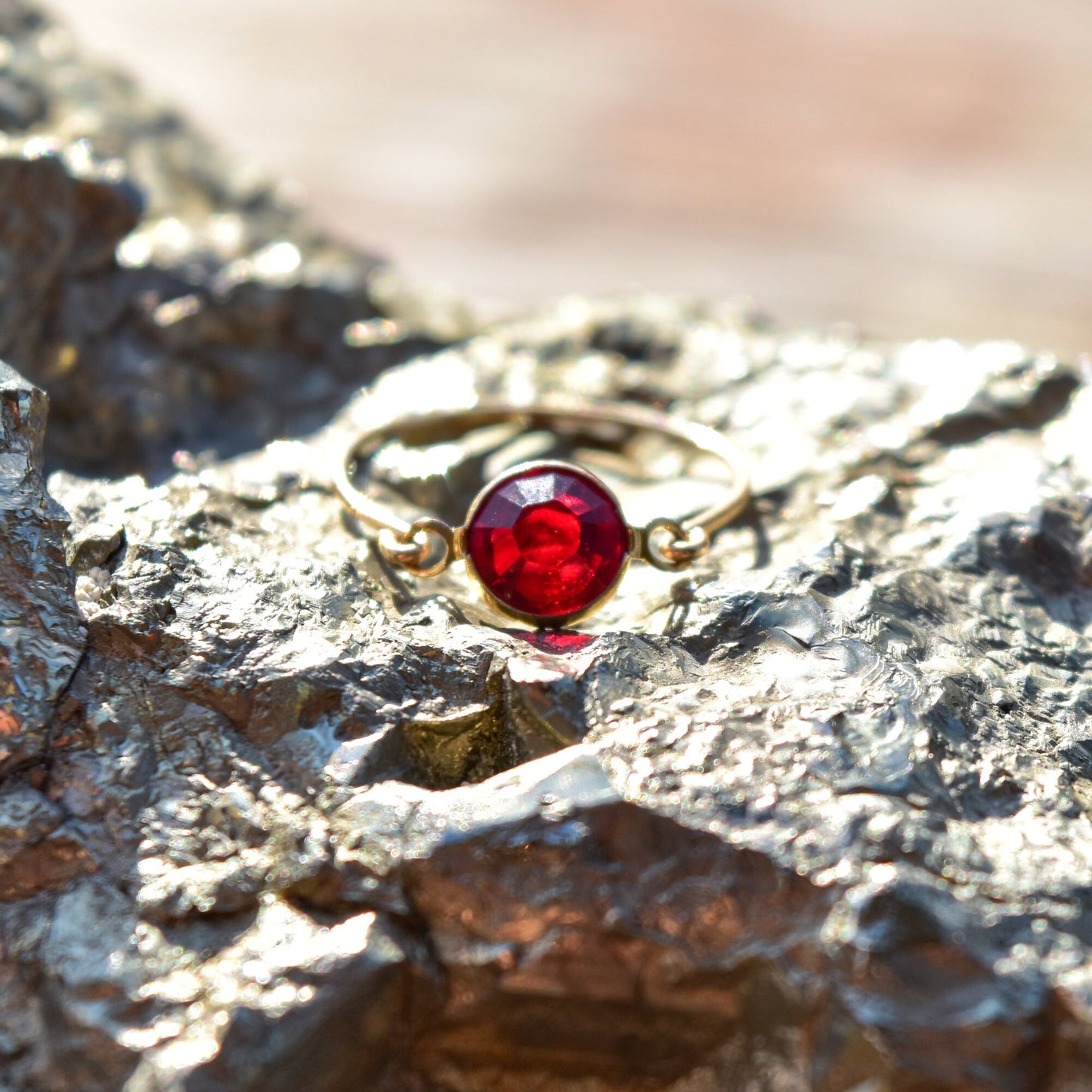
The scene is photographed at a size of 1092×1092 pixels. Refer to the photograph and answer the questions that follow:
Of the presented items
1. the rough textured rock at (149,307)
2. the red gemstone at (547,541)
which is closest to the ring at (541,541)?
the red gemstone at (547,541)

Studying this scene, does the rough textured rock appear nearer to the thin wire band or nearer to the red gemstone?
the thin wire band

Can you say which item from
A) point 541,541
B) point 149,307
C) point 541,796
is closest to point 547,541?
point 541,541

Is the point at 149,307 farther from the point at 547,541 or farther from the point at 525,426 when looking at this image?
the point at 547,541

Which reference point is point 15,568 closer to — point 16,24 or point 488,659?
point 488,659

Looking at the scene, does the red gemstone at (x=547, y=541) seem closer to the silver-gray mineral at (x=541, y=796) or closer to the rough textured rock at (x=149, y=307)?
the silver-gray mineral at (x=541, y=796)

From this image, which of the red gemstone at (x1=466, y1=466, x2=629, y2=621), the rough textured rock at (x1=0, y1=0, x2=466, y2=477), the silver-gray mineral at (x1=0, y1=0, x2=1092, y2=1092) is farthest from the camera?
the rough textured rock at (x1=0, y1=0, x2=466, y2=477)

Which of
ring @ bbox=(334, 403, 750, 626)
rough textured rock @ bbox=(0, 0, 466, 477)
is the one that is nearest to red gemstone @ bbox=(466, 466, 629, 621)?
ring @ bbox=(334, 403, 750, 626)
